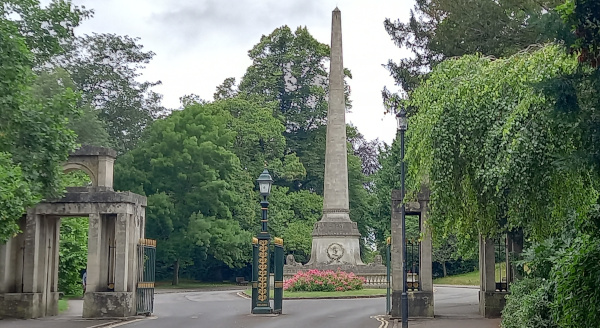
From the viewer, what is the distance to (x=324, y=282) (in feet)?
127

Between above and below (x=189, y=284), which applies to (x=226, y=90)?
above

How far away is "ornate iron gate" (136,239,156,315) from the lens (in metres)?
25.1

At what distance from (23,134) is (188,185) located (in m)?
30.8

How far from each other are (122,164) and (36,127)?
3139cm

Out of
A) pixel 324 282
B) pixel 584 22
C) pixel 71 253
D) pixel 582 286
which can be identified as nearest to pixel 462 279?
pixel 324 282

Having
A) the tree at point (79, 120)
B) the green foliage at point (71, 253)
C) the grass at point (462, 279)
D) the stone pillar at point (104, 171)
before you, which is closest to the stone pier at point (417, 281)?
the stone pillar at point (104, 171)

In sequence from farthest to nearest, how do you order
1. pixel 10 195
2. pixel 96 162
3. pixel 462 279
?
pixel 462 279
pixel 96 162
pixel 10 195

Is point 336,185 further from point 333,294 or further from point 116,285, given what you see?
point 116,285

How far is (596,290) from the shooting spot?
11.0 meters

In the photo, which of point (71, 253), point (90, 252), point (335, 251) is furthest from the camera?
point (335, 251)

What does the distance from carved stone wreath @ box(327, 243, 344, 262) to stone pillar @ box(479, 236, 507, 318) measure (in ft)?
62.2

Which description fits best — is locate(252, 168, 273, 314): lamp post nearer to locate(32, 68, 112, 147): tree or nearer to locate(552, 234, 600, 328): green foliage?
locate(552, 234, 600, 328): green foliage

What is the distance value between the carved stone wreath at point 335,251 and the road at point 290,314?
8823 millimetres

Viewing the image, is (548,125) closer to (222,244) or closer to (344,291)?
(344,291)
